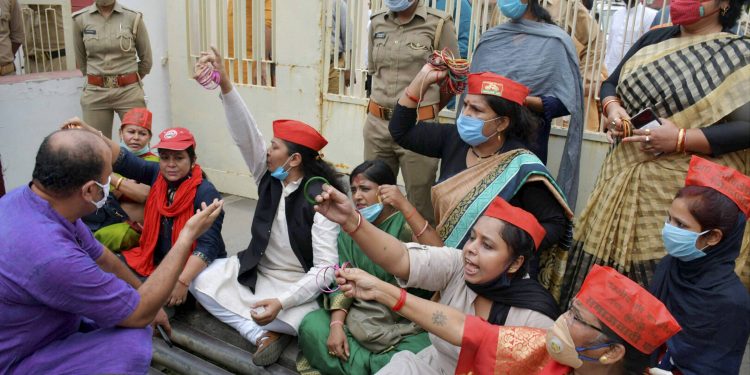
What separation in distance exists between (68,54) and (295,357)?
4.77m

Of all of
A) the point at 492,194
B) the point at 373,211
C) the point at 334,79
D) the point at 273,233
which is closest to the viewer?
the point at 492,194

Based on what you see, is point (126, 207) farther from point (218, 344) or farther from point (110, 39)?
point (110, 39)

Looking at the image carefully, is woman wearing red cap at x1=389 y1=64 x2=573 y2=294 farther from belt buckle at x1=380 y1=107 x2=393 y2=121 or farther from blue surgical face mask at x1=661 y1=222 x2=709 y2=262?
belt buckle at x1=380 y1=107 x2=393 y2=121

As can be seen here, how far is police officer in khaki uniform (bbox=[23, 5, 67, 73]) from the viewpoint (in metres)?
6.64

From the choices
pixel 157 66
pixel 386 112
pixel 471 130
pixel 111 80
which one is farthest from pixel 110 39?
pixel 471 130

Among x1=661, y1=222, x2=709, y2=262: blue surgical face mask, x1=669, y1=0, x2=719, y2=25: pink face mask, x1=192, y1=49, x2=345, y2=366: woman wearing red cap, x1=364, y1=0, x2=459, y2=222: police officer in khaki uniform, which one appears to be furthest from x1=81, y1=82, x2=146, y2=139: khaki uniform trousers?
x1=661, y1=222, x2=709, y2=262: blue surgical face mask

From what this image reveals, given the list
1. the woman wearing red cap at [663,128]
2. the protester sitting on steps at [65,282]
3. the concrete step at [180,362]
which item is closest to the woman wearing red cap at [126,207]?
the concrete step at [180,362]

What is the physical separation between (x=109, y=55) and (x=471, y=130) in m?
4.15

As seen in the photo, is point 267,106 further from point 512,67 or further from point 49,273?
point 49,273

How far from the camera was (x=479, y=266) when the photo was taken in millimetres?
2547

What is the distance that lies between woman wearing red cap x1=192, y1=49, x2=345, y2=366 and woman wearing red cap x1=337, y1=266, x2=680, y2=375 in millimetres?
1135

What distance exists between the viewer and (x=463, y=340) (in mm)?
2338

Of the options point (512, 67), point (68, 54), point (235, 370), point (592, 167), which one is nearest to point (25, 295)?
point (235, 370)

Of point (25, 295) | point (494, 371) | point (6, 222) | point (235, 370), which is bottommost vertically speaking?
point (235, 370)
